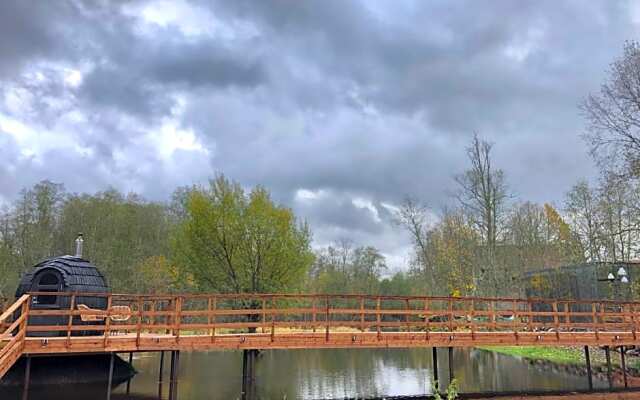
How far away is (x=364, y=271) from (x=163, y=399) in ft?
122

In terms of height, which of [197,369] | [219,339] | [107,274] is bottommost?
[197,369]

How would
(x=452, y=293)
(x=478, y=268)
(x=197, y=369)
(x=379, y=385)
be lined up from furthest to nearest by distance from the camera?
(x=452, y=293) < (x=478, y=268) < (x=197, y=369) < (x=379, y=385)

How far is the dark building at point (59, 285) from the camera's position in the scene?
15328 mm

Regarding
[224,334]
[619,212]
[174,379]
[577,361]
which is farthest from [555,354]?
[174,379]

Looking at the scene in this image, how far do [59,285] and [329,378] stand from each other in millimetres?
9710

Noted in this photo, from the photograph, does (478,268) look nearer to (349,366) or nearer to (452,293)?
(452,293)

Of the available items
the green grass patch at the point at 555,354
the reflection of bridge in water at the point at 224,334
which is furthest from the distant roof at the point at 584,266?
the reflection of bridge in water at the point at 224,334

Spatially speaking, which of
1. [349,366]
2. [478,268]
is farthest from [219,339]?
[478,268]

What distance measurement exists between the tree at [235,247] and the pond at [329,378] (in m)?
4.10

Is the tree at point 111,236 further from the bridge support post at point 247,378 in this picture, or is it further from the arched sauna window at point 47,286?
the bridge support post at point 247,378

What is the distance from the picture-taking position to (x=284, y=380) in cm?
1819

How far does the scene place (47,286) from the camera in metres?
15.4

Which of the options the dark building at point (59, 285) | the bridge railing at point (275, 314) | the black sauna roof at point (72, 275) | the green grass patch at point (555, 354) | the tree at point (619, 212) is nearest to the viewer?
the bridge railing at point (275, 314)

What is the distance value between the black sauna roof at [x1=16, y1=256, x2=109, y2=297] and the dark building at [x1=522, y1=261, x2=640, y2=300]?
69.8 feet
